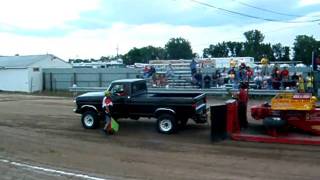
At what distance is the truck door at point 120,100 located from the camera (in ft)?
59.8

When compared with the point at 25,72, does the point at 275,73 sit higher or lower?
lower

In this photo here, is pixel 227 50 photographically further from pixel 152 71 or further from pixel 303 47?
pixel 152 71

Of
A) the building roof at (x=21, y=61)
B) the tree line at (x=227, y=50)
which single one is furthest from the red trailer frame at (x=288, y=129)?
the tree line at (x=227, y=50)

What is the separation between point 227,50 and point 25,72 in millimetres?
84082

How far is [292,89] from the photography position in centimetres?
2927

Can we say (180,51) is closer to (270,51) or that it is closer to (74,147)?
(270,51)

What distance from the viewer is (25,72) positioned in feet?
153

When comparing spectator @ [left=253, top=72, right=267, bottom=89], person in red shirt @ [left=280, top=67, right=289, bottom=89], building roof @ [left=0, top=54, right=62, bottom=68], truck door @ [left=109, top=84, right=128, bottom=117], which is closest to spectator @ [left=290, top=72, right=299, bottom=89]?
person in red shirt @ [left=280, top=67, right=289, bottom=89]

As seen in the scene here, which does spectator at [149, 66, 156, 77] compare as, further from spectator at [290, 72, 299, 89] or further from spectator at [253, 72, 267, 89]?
spectator at [290, 72, 299, 89]

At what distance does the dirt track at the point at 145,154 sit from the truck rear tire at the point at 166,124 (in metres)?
0.26

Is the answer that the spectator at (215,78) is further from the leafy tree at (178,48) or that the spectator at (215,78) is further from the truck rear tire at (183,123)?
the leafy tree at (178,48)

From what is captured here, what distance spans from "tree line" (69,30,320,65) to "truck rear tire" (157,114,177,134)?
3637 inches

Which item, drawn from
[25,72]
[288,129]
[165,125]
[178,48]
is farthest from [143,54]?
[288,129]

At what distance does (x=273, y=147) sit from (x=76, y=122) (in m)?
8.69
